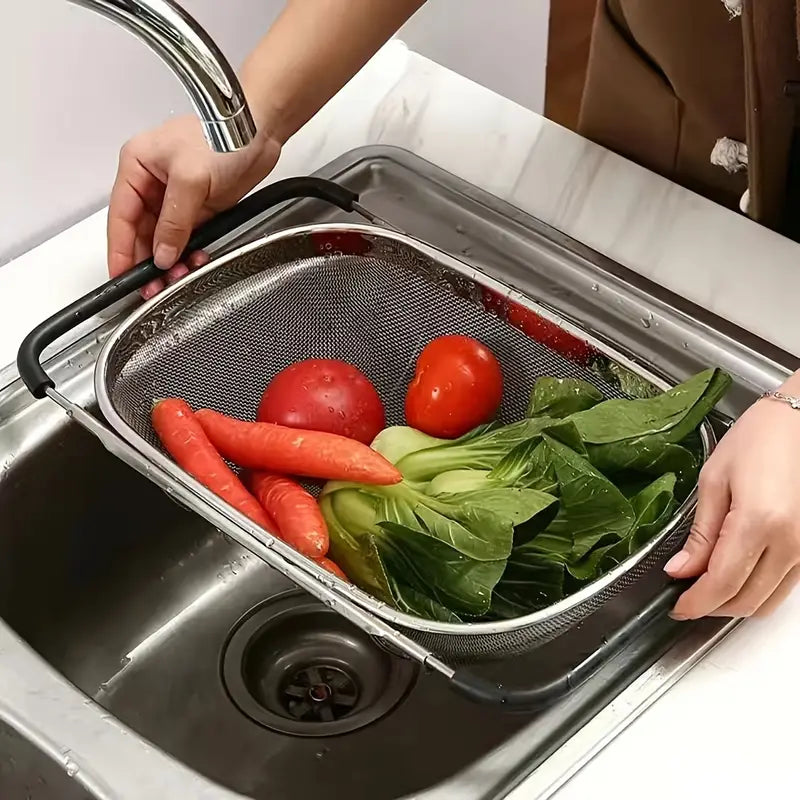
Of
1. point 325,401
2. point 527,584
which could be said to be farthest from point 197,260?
point 527,584

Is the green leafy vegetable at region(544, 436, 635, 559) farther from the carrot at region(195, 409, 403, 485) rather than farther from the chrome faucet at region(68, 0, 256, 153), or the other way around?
the chrome faucet at region(68, 0, 256, 153)

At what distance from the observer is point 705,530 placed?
64 cm

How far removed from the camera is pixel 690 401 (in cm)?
71

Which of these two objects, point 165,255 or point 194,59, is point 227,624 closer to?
point 165,255

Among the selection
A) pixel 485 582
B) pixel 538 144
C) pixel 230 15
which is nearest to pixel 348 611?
pixel 485 582

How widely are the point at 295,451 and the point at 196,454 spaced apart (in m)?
0.07

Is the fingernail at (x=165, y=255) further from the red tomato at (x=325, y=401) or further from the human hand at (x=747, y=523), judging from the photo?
the human hand at (x=747, y=523)

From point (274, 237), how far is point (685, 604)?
43 cm

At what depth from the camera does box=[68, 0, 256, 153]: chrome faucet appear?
45 centimetres

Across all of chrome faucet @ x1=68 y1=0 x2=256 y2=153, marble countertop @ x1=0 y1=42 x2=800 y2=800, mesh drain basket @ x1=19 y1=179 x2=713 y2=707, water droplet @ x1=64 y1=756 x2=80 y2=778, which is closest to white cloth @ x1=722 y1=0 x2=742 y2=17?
marble countertop @ x1=0 y1=42 x2=800 y2=800

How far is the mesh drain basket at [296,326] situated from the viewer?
0.78 metres

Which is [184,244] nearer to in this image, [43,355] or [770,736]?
[43,355]

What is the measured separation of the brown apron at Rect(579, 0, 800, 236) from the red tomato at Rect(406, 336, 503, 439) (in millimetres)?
287

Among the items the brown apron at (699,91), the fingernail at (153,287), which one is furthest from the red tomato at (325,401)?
the brown apron at (699,91)
